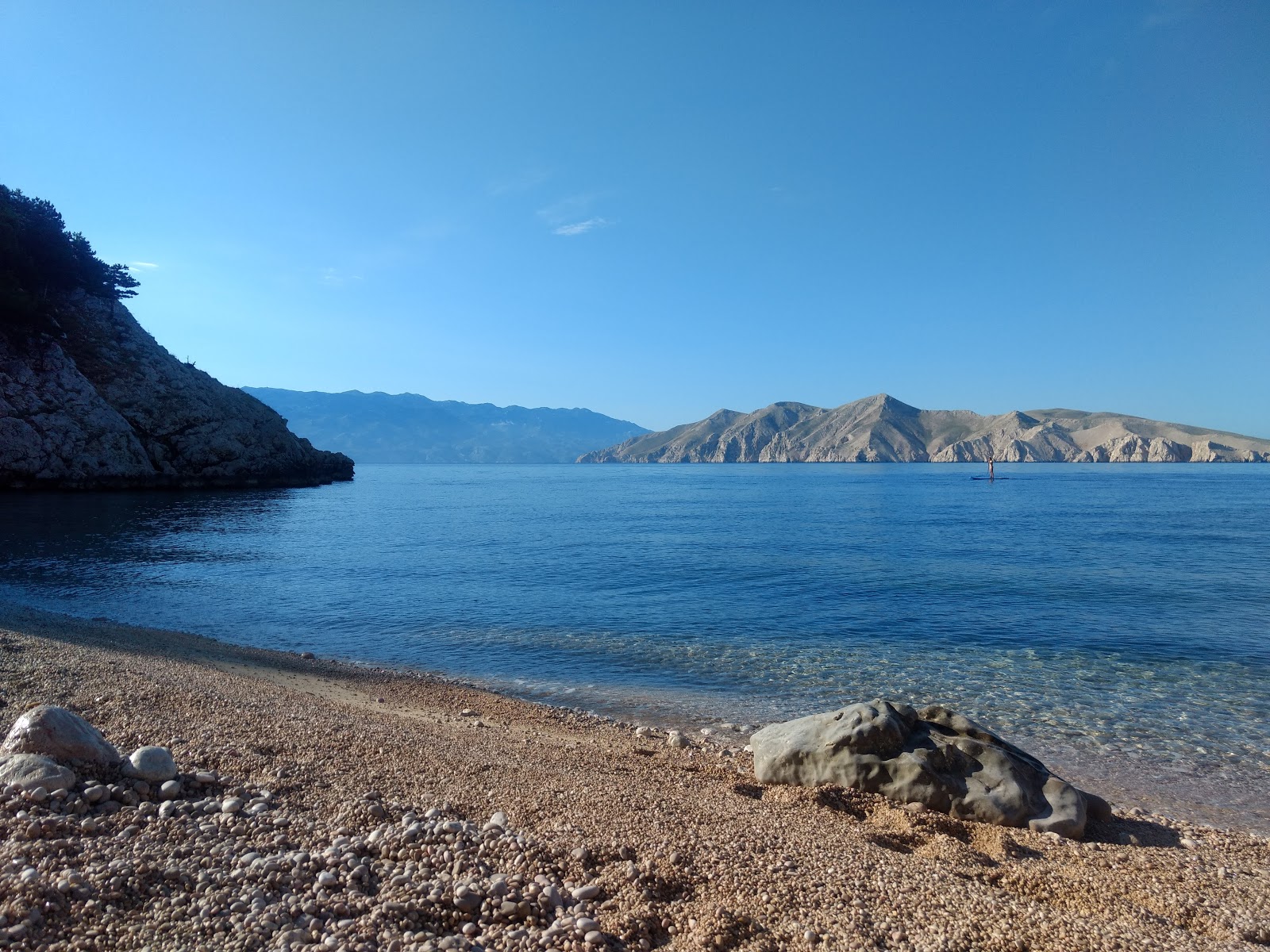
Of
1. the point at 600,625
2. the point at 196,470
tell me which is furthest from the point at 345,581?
the point at 196,470

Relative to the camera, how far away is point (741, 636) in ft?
59.1

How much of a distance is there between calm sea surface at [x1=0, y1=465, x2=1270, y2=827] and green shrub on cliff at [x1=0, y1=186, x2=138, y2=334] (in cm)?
2247

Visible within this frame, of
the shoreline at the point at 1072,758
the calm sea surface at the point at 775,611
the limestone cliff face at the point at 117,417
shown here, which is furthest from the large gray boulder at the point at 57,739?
the limestone cliff face at the point at 117,417

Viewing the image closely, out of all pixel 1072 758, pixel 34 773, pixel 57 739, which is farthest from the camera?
pixel 1072 758

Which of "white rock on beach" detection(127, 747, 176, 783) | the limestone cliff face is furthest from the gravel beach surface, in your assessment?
the limestone cliff face

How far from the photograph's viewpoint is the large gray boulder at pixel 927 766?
24.9ft

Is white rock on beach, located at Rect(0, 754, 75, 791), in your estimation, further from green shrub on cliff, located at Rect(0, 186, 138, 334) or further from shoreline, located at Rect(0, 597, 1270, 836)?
green shrub on cliff, located at Rect(0, 186, 138, 334)

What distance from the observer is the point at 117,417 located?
65625 millimetres

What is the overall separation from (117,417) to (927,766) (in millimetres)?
79157

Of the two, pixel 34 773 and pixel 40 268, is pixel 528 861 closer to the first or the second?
pixel 34 773

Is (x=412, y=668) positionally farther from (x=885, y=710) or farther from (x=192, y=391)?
(x=192, y=391)

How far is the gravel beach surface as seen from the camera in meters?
4.38

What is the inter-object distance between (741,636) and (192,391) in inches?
3157

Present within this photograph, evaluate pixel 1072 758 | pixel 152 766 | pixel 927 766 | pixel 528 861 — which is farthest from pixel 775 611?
pixel 152 766
